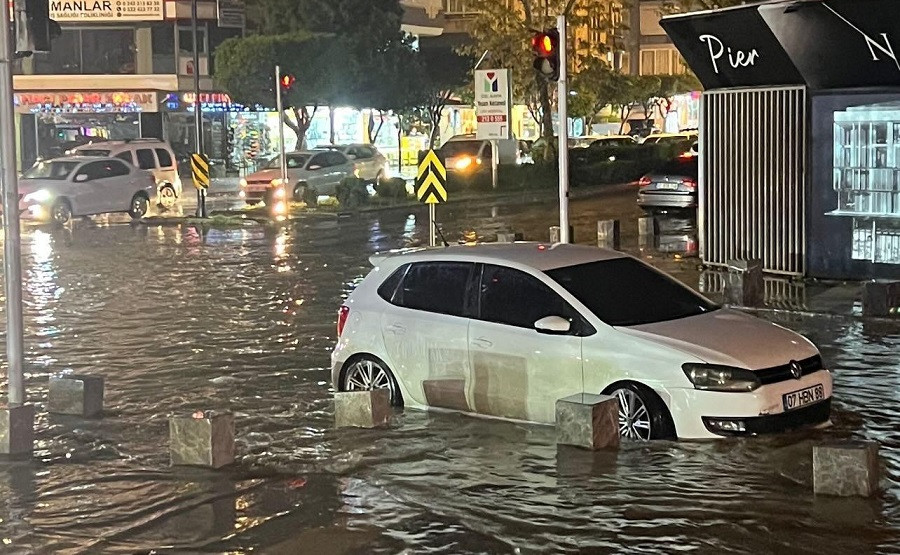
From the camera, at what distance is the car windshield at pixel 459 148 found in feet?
147

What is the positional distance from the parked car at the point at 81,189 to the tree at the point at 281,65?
55.0 ft

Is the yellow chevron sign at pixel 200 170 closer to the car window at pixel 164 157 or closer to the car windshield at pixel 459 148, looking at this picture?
the car window at pixel 164 157

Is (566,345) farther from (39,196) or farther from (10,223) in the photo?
(39,196)

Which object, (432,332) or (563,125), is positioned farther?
(563,125)

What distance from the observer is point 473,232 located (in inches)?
1142

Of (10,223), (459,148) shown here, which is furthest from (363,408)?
(459,148)

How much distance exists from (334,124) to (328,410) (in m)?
56.3

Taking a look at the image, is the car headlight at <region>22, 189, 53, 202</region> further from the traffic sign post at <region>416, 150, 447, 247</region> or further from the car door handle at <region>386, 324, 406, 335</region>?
the car door handle at <region>386, 324, 406, 335</region>

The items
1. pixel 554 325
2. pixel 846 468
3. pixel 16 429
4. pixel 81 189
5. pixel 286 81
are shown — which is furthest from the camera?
pixel 286 81

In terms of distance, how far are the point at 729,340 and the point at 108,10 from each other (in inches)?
2154

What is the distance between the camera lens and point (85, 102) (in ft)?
198

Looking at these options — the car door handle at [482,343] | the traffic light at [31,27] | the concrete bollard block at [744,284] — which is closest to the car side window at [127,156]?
the concrete bollard block at [744,284]

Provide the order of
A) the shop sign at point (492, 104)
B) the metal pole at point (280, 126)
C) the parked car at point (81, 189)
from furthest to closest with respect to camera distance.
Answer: the metal pole at point (280, 126) < the parked car at point (81, 189) < the shop sign at point (492, 104)

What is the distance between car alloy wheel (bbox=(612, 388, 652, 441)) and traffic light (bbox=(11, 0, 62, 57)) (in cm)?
519
